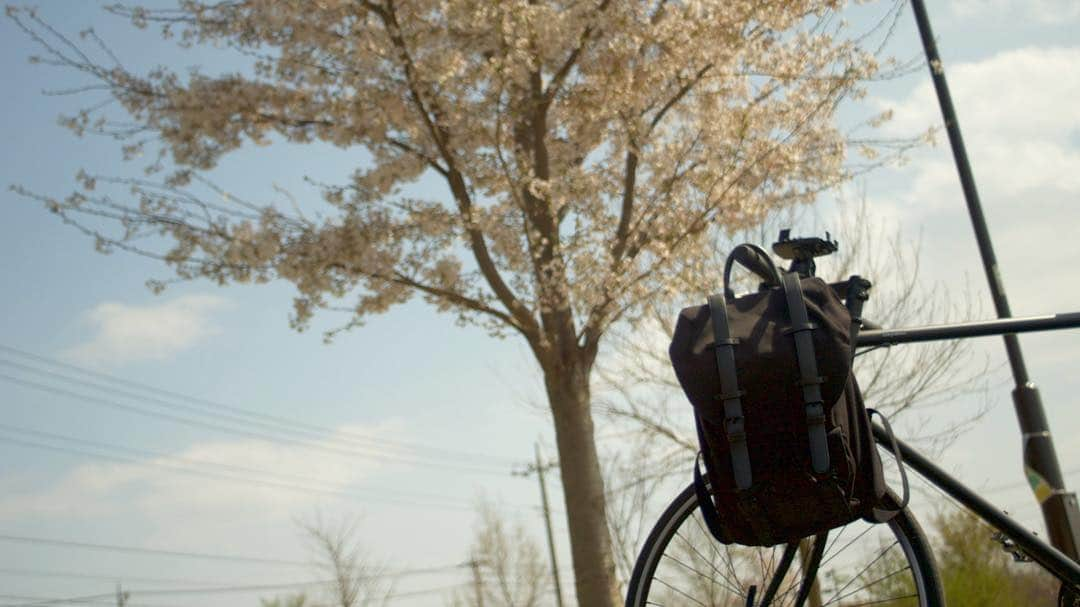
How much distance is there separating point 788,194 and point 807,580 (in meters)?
8.18

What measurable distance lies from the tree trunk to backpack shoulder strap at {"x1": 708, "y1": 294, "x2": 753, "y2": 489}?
21.4 feet

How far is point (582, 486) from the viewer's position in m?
8.81

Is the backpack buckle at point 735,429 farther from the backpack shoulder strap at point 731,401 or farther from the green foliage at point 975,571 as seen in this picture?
the green foliage at point 975,571

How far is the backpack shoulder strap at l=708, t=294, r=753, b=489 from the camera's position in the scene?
7.35 feet

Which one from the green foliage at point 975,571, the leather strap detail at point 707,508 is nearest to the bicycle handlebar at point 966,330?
the leather strap detail at point 707,508

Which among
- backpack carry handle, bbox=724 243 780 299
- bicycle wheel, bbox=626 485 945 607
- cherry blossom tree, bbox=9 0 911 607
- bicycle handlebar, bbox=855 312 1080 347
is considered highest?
cherry blossom tree, bbox=9 0 911 607

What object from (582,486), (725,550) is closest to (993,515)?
(725,550)

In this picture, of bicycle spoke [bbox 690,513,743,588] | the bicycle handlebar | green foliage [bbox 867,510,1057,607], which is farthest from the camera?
green foliage [bbox 867,510,1057,607]

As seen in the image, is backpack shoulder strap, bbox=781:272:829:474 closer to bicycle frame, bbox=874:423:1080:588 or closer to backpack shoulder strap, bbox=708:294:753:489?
backpack shoulder strap, bbox=708:294:753:489

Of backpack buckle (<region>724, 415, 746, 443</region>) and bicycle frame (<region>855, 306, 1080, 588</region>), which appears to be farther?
bicycle frame (<region>855, 306, 1080, 588</region>)

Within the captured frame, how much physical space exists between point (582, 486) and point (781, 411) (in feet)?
21.9

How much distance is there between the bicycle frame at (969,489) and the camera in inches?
102

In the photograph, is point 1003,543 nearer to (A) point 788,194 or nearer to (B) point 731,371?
(B) point 731,371

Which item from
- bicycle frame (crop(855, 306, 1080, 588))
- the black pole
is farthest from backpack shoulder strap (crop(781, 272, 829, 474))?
the black pole
